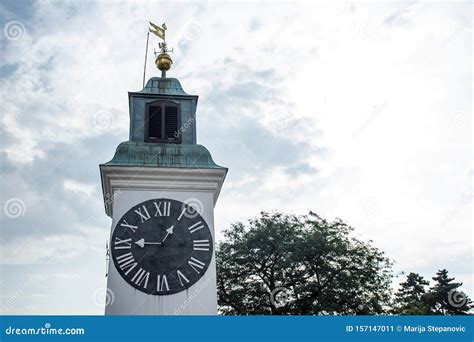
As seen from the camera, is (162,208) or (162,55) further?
(162,55)

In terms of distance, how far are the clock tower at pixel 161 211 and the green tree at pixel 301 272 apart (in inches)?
334

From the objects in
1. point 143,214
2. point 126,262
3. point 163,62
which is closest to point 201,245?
point 143,214

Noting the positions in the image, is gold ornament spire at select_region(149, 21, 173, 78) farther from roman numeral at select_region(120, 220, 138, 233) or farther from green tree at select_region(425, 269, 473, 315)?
green tree at select_region(425, 269, 473, 315)

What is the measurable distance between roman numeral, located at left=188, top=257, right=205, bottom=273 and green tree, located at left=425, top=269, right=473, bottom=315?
25.9 meters

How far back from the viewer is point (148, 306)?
40.0 ft

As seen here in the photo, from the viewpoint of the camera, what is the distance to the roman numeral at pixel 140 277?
40.6 ft

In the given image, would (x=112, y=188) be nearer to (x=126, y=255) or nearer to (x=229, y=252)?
(x=126, y=255)

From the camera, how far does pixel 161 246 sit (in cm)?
1285

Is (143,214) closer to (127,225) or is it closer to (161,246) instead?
(127,225)

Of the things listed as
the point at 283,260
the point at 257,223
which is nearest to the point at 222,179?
the point at 283,260

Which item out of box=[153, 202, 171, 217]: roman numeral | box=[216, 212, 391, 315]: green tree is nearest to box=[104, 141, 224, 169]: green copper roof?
box=[153, 202, 171, 217]: roman numeral

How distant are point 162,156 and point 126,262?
3.09 metres

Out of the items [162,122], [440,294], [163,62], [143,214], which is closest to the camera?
[143,214]

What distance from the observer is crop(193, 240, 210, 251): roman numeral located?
13047 millimetres
